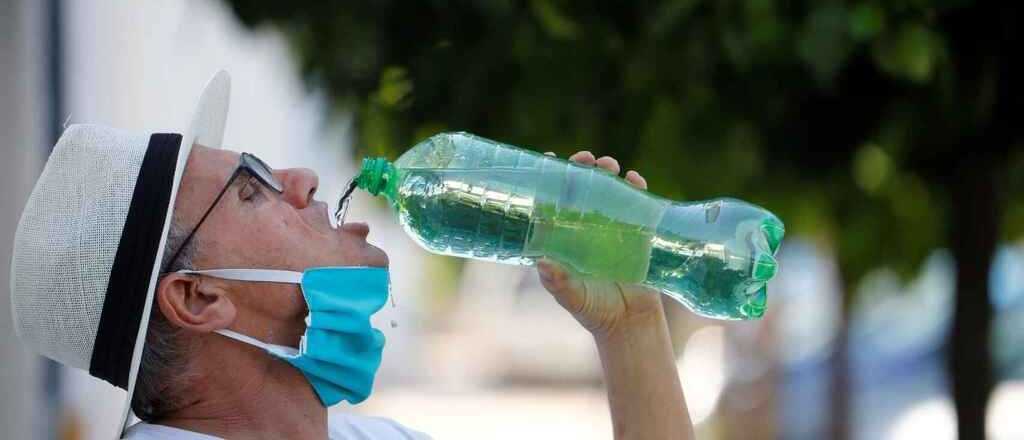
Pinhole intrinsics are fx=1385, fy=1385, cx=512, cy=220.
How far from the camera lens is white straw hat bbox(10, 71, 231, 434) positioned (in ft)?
6.66

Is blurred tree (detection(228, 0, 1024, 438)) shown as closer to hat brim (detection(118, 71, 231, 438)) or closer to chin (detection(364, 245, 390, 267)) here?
hat brim (detection(118, 71, 231, 438))

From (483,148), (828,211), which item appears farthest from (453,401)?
(483,148)

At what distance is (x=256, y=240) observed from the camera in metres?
2.20

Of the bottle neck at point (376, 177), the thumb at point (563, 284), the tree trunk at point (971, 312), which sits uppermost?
the tree trunk at point (971, 312)

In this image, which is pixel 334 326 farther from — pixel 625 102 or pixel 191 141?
pixel 625 102

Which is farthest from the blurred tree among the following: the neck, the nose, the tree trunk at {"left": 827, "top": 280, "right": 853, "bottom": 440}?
the tree trunk at {"left": 827, "top": 280, "right": 853, "bottom": 440}

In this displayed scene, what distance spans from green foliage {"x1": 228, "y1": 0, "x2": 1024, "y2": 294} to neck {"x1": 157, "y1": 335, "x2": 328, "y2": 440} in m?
1.58

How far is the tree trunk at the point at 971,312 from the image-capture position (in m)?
4.45

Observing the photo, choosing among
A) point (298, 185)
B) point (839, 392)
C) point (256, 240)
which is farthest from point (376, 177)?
point (839, 392)

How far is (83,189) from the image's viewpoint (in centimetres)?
206

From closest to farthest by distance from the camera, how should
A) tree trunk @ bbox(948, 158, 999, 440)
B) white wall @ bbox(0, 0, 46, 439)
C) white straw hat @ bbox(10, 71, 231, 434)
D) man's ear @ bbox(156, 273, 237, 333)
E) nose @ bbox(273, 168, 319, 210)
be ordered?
1. white straw hat @ bbox(10, 71, 231, 434)
2. man's ear @ bbox(156, 273, 237, 333)
3. nose @ bbox(273, 168, 319, 210)
4. white wall @ bbox(0, 0, 46, 439)
5. tree trunk @ bbox(948, 158, 999, 440)

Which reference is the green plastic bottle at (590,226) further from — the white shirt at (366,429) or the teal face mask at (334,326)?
the white shirt at (366,429)

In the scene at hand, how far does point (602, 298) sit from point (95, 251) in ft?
2.63

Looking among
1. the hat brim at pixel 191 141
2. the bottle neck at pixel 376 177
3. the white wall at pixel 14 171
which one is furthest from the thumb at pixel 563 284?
the white wall at pixel 14 171
